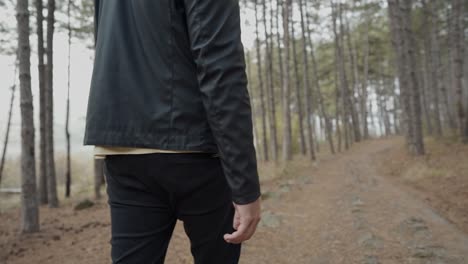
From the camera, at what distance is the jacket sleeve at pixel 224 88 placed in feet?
3.90

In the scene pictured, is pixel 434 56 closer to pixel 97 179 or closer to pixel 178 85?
pixel 97 179

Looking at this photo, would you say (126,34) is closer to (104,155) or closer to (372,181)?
(104,155)

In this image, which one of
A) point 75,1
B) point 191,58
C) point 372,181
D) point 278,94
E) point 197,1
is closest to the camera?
point 197,1

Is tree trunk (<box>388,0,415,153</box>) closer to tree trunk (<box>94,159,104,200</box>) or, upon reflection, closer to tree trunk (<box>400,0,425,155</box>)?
tree trunk (<box>400,0,425,155</box>)

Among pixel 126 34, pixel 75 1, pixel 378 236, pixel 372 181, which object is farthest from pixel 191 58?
pixel 75 1

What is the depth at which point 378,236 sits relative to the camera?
16.1ft

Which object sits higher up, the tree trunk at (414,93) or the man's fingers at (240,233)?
the tree trunk at (414,93)

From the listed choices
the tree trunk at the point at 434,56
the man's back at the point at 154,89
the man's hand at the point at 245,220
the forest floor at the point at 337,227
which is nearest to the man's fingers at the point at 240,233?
the man's hand at the point at 245,220

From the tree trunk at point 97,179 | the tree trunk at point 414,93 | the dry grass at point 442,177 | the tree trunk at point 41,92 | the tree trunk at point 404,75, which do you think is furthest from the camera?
the tree trunk at point 404,75

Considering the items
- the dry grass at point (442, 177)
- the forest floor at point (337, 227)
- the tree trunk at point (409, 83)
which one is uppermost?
→ the tree trunk at point (409, 83)

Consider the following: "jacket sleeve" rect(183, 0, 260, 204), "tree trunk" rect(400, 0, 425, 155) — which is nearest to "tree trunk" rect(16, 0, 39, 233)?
"jacket sleeve" rect(183, 0, 260, 204)

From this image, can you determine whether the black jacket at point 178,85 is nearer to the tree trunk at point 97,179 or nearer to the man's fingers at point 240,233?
the man's fingers at point 240,233

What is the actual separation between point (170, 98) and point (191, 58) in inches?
6.5

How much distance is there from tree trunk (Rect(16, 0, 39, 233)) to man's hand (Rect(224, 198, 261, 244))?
18.4 feet
